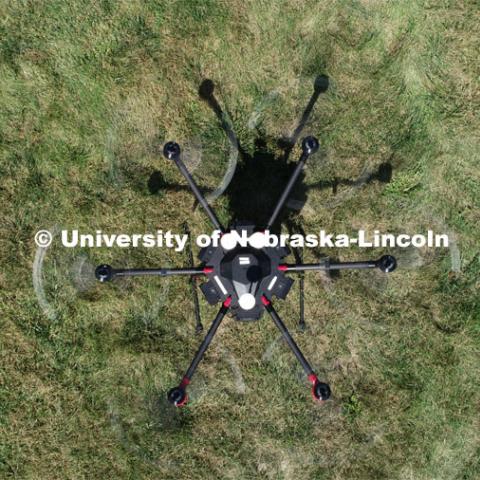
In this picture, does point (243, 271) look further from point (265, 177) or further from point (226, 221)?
point (265, 177)

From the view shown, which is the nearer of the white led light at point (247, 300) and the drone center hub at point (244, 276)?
the white led light at point (247, 300)

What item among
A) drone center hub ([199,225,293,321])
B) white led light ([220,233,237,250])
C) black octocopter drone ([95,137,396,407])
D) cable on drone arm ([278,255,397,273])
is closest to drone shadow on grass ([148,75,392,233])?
black octocopter drone ([95,137,396,407])

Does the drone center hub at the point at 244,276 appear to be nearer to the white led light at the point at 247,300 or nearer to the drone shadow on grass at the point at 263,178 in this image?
the white led light at the point at 247,300

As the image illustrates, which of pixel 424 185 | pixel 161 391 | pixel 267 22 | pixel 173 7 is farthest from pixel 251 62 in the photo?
pixel 161 391

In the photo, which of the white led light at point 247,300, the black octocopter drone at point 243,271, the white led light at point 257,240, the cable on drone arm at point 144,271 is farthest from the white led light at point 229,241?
the white led light at point 247,300

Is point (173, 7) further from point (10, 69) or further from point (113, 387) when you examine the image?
point (113, 387)

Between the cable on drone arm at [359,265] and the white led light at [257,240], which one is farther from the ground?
the white led light at [257,240]
